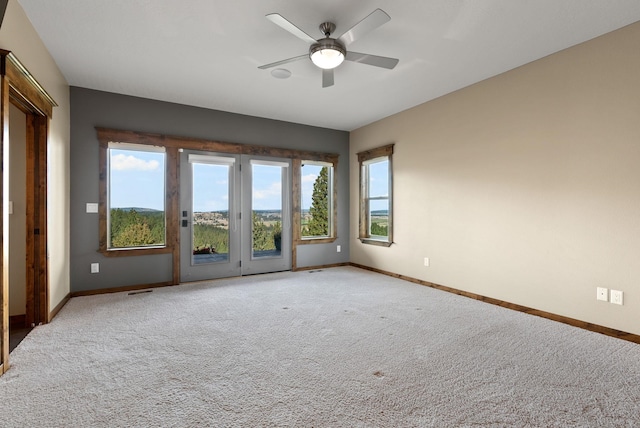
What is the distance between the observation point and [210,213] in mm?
4949

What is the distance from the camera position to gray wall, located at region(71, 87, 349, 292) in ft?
13.4

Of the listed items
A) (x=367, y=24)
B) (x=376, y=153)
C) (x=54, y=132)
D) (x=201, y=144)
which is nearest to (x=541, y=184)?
(x=367, y=24)

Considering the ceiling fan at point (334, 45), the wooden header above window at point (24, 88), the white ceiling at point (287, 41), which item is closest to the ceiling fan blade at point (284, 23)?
the ceiling fan at point (334, 45)

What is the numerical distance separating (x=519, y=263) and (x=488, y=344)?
1.35 metres

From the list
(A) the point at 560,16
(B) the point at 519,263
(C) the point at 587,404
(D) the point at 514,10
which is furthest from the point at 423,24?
(C) the point at 587,404

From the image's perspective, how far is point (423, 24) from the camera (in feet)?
8.98

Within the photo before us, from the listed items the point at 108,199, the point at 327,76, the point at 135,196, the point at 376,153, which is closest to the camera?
the point at 327,76

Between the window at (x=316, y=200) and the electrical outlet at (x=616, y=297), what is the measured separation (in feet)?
13.4

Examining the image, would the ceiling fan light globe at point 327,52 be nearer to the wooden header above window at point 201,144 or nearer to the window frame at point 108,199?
the wooden header above window at point 201,144

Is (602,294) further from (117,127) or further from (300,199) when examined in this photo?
(117,127)

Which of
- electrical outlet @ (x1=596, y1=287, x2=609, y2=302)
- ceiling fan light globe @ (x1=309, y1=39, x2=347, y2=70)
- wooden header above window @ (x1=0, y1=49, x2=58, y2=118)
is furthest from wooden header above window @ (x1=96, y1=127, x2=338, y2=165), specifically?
electrical outlet @ (x1=596, y1=287, x2=609, y2=302)

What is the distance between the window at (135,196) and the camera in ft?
14.3

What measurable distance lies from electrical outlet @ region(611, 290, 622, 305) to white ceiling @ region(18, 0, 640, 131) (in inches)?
91.5

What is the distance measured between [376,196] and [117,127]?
4.15 metres
